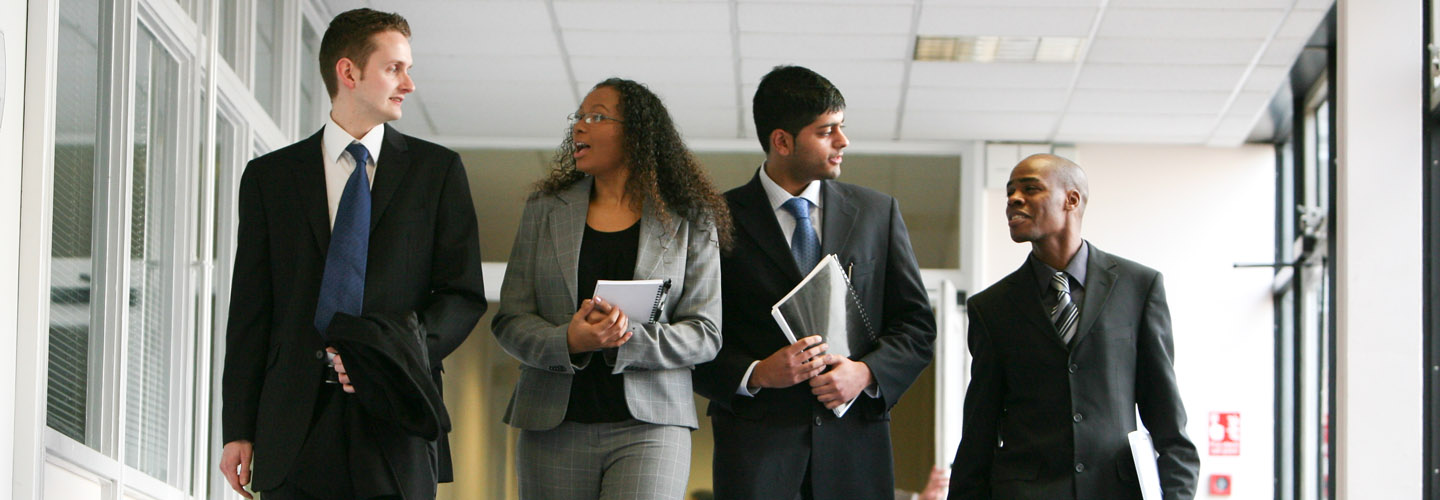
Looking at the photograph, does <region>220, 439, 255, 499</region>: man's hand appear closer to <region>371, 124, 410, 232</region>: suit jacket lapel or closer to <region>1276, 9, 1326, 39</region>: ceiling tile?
<region>371, 124, 410, 232</region>: suit jacket lapel

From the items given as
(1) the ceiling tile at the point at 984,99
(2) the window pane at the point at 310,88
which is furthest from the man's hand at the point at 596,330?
(1) the ceiling tile at the point at 984,99

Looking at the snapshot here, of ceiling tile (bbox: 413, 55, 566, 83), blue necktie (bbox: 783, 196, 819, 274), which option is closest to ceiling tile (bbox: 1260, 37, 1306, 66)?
ceiling tile (bbox: 413, 55, 566, 83)

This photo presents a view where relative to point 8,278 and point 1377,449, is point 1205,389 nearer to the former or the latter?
point 1377,449

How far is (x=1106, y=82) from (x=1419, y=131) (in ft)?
12.1

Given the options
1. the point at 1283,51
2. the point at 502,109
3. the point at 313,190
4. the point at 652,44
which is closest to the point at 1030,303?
the point at 313,190

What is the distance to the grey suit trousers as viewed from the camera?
119 inches

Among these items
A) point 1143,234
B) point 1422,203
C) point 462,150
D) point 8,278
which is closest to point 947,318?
point 1143,234

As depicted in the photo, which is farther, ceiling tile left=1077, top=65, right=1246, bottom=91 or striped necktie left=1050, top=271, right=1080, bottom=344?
ceiling tile left=1077, top=65, right=1246, bottom=91

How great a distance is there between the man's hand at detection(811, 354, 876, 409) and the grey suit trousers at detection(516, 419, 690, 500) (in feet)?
1.16

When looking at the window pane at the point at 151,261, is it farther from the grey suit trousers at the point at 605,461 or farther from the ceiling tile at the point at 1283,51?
the ceiling tile at the point at 1283,51

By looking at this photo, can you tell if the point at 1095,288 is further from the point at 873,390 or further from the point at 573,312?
the point at 573,312

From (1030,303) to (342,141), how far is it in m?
1.48

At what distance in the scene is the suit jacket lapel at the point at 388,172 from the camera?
2854mm

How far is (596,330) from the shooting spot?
2.98 m
